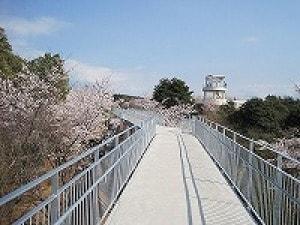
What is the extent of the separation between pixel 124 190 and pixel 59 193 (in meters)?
5.90

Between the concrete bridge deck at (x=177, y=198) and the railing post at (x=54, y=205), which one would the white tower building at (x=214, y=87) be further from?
the railing post at (x=54, y=205)

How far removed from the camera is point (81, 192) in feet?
20.4

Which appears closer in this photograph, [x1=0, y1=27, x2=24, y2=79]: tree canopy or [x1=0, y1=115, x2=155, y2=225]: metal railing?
[x1=0, y1=115, x2=155, y2=225]: metal railing

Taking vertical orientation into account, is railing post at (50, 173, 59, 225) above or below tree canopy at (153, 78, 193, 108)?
below

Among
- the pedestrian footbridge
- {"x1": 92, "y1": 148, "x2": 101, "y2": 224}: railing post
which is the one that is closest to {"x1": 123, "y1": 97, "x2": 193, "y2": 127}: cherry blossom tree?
the pedestrian footbridge

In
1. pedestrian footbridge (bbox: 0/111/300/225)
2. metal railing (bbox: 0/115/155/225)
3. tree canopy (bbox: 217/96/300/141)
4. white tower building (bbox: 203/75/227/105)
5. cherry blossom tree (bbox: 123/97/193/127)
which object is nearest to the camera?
metal railing (bbox: 0/115/155/225)

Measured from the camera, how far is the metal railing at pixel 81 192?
4.23 meters

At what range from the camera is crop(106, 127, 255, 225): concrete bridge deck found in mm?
8328

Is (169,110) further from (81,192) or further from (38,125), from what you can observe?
(81,192)

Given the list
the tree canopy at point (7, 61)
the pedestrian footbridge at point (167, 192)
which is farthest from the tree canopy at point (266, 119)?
the pedestrian footbridge at point (167, 192)

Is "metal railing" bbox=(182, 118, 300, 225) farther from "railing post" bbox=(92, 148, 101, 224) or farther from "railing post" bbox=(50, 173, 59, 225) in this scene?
"railing post" bbox=(50, 173, 59, 225)

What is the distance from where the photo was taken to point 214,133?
1778 centimetres

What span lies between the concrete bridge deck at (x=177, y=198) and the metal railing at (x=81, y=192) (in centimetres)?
42

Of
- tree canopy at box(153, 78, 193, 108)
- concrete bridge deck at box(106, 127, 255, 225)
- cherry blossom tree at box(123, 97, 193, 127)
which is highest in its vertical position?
tree canopy at box(153, 78, 193, 108)
